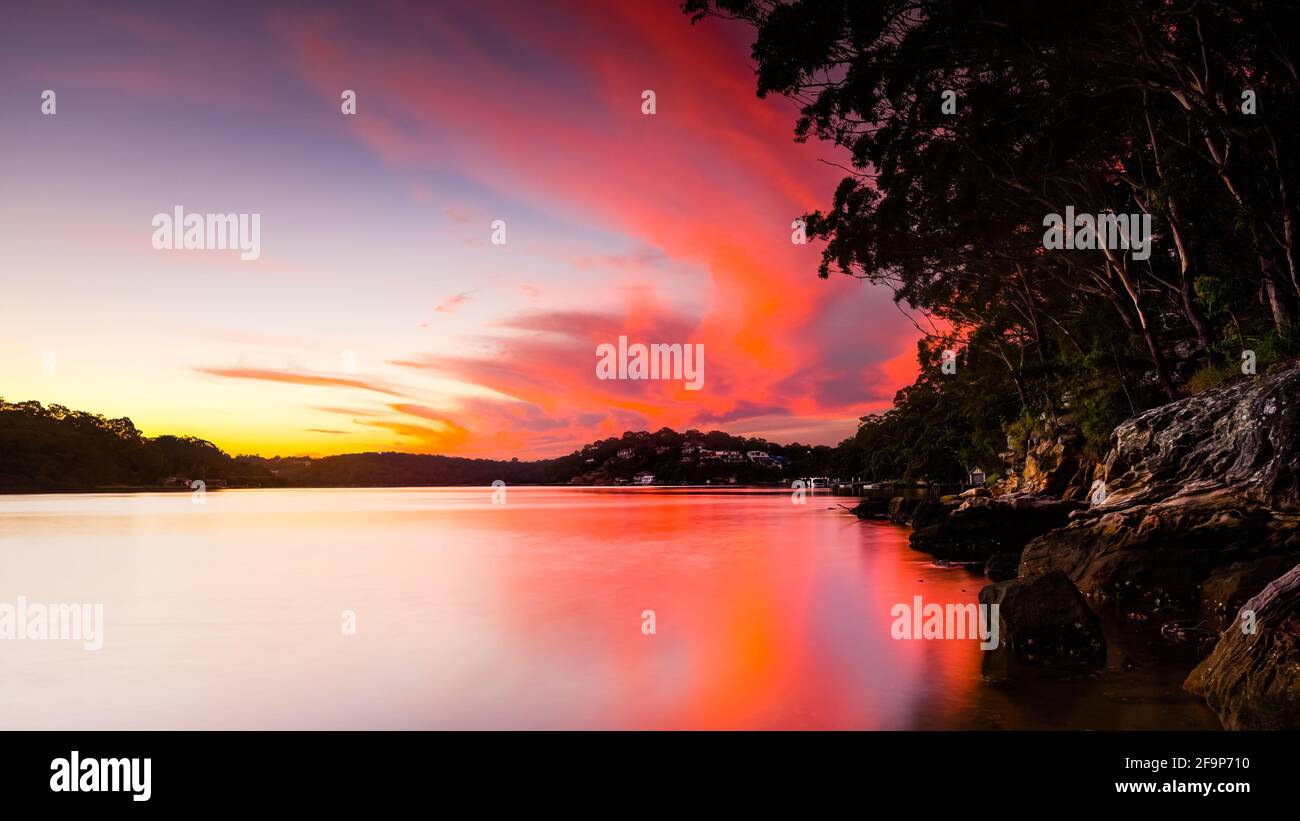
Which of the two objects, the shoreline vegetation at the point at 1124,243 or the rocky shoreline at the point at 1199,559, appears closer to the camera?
the rocky shoreline at the point at 1199,559

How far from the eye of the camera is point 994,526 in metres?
24.0

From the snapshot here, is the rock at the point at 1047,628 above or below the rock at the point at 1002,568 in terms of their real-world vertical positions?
above

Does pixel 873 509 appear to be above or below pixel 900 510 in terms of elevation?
below

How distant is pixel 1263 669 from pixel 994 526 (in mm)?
18536

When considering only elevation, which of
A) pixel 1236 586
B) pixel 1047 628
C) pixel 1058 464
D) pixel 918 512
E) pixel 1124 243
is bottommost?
pixel 918 512

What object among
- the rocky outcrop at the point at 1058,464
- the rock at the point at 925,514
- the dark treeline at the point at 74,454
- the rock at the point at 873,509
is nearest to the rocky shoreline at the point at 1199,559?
the rock at the point at 925,514

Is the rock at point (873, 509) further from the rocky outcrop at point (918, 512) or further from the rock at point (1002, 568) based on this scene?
the rock at point (1002, 568)

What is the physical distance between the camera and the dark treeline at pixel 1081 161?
15406 mm

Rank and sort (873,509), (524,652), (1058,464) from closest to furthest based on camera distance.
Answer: (524,652), (1058,464), (873,509)

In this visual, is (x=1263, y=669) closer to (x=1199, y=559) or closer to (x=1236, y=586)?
(x=1236, y=586)

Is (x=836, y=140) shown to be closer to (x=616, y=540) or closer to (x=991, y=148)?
(x=991, y=148)

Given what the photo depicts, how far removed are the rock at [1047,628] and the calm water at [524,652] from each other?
50 cm

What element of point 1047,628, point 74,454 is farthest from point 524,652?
point 74,454

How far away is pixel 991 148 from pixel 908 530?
19323 mm
